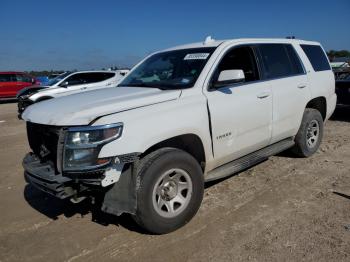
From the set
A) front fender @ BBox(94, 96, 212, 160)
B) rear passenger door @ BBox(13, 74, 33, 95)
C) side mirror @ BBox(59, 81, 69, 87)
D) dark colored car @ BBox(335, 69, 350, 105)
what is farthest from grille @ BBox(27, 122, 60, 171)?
rear passenger door @ BBox(13, 74, 33, 95)

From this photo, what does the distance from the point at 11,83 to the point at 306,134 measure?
20920 millimetres

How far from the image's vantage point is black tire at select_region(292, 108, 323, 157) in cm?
→ 574

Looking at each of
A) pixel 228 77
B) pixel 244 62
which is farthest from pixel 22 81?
pixel 228 77

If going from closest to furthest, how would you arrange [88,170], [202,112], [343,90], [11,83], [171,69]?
[88,170], [202,112], [171,69], [343,90], [11,83]

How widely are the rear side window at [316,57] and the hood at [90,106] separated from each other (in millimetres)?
3136

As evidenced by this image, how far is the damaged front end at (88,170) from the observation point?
10.3 ft

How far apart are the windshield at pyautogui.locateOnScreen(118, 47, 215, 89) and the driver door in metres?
0.25

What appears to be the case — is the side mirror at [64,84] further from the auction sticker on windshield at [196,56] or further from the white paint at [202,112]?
the auction sticker on windshield at [196,56]

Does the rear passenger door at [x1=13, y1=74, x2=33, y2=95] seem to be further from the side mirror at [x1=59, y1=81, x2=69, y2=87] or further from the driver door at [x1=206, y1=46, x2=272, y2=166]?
the driver door at [x1=206, y1=46, x2=272, y2=166]

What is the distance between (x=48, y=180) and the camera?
132 inches

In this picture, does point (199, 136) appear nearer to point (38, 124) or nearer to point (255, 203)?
point (255, 203)

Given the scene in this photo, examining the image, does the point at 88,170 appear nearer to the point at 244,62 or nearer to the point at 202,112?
the point at 202,112

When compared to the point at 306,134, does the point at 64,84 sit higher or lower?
higher

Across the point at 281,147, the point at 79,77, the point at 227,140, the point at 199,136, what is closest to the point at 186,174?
the point at 199,136
